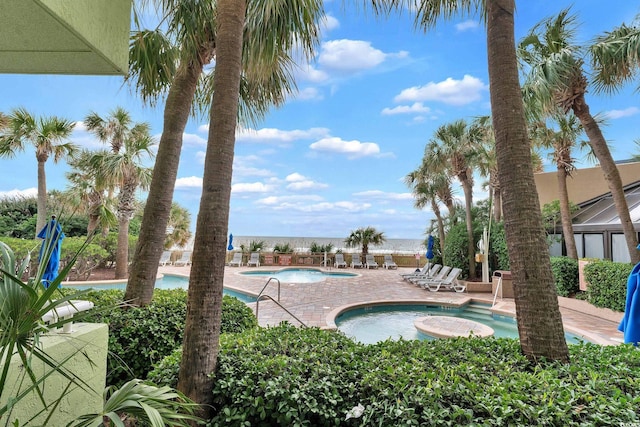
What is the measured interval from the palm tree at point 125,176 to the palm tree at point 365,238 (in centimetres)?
1335

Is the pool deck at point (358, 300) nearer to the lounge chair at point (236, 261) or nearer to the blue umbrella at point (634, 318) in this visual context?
the blue umbrella at point (634, 318)

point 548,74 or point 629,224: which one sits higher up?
point 548,74

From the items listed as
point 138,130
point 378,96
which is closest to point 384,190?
point 378,96

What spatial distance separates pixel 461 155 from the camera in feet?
50.4

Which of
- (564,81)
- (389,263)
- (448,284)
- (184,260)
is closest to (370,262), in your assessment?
(389,263)

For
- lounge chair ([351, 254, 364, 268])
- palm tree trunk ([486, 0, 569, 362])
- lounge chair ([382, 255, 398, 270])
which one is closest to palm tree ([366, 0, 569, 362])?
palm tree trunk ([486, 0, 569, 362])

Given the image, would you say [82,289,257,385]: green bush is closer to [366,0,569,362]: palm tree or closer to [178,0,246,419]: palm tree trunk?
[178,0,246,419]: palm tree trunk

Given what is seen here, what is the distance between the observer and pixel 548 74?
8.27 meters

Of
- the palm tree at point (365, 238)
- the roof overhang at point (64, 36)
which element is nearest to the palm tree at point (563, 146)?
the palm tree at point (365, 238)

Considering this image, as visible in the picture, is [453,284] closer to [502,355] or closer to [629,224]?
[629,224]

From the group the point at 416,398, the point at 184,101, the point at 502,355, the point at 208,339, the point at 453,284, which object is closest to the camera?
the point at 416,398

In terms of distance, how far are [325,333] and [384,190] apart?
38.1m

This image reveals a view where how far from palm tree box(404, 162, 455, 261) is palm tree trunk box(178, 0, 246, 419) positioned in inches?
604

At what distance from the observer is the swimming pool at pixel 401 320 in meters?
8.07
